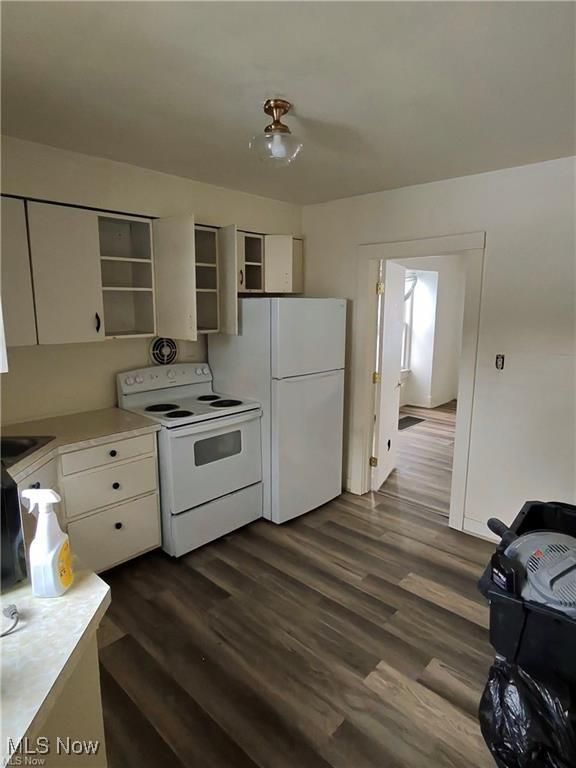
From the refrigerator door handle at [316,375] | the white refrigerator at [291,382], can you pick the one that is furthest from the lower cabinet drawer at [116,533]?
the refrigerator door handle at [316,375]

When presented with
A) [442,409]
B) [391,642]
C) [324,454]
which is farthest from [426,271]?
[391,642]

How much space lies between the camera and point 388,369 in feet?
12.4

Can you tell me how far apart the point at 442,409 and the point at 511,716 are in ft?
19.5

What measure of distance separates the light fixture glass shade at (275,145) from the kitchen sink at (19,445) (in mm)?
1732

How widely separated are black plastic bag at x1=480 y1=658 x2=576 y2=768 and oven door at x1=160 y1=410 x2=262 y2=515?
1883mm

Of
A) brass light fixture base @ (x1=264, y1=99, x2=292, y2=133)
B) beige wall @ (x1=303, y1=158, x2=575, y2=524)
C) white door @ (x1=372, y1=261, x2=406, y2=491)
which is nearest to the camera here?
brass light fixture base @ (x1=264, y1=99, x2=292, y2=133)

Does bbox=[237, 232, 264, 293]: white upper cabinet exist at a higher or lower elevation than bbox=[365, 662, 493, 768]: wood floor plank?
higher

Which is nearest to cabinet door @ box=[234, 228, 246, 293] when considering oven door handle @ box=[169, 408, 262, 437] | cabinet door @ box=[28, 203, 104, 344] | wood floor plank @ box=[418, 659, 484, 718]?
oven door handle @ box=[169, 408, 262, 437]

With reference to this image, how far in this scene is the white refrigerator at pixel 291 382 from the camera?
300cm

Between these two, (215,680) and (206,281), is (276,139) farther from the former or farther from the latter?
(215,680)

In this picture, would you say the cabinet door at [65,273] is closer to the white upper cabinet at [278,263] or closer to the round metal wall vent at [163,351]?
the round metal wall vent at [163,351]

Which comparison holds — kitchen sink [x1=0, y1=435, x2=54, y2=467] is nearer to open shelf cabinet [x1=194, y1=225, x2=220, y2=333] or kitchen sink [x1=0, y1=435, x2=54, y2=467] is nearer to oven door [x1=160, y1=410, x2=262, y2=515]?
oven door [x1=160, y1=410, x2=262, y2=515]

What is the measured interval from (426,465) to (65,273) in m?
3.71

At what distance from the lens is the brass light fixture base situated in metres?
1.78
